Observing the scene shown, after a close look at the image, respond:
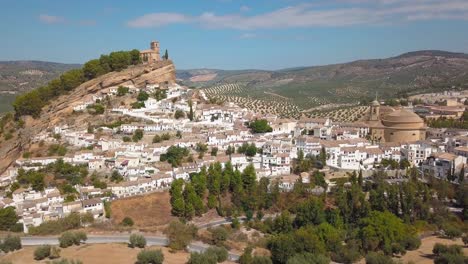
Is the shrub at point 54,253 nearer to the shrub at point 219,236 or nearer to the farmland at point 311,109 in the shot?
the shrub at point 219,236

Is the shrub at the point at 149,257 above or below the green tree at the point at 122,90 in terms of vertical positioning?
below

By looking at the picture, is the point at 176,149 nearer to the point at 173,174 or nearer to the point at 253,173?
the point at 173,174

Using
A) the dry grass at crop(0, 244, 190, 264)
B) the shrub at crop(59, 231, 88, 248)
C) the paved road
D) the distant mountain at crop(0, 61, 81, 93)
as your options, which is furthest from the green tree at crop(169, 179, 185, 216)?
the distant mountain at crop(0, 61, 81, 93)

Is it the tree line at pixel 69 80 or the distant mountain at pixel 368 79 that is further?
the distant mountain at pixel 368 79

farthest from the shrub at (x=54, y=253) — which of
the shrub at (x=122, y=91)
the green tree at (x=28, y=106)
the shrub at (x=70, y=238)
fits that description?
the shrub at (x=122, y=91)

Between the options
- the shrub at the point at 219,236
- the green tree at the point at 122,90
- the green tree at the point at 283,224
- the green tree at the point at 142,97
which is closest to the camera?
the shrub at the point at 219,236

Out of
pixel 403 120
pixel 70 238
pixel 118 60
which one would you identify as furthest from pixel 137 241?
pixel 118 60

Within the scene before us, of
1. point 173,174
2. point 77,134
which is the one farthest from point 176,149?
point 77,134

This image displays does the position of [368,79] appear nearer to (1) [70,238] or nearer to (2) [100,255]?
(1) [70,238]
